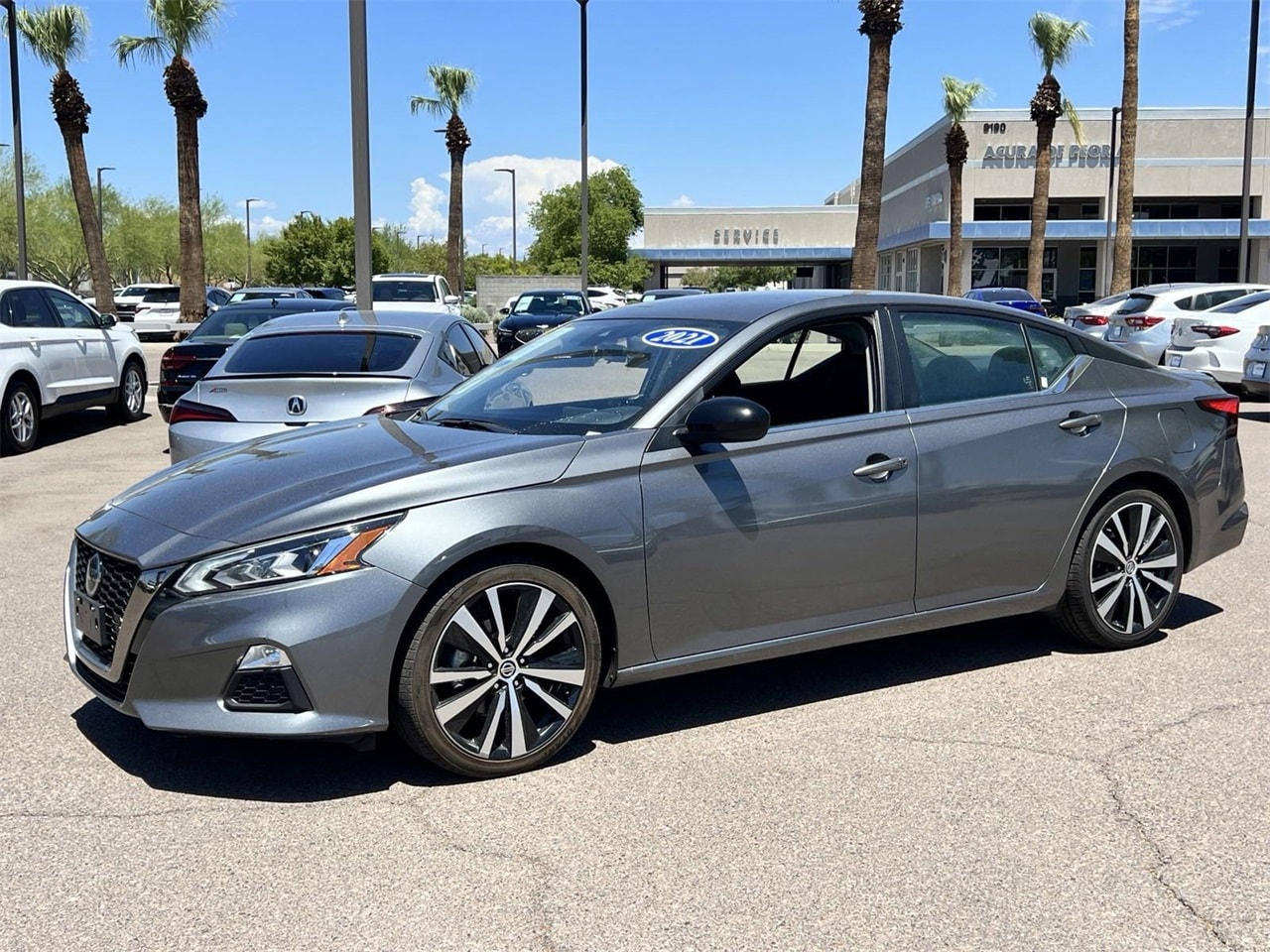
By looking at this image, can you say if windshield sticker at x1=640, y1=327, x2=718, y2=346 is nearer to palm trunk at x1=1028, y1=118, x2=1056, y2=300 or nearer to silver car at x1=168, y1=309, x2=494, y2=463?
silver car at x1=168, y1=309, x2=494, y2=463

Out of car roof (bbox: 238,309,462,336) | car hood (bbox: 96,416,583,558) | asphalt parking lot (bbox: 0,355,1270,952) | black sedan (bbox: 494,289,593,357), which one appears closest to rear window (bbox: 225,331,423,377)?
car roof (bbox: 238,309,462,336)

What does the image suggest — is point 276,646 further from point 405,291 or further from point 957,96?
point 957,96

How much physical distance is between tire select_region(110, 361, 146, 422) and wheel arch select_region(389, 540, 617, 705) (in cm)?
1236

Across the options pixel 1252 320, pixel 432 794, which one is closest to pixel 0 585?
pixel 432 794

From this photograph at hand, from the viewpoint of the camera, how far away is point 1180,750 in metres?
4.53

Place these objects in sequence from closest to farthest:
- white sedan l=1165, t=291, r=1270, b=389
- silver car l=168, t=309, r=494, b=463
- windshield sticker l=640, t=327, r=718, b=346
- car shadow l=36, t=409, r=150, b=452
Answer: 1. windshield sticker l=640, t=327, r=718, b=346
2. silver car l=168, t=309, r=494, b=463
3. car shadow l=36, t=409, r=150, b=452
4. white sedan l=1165, t=291, r=1270, b=389

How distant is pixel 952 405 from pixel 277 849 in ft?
10.2

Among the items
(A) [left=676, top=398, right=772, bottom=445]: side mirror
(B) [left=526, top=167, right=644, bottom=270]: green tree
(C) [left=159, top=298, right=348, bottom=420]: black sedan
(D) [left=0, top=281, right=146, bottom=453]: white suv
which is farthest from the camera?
(B) [left=526, top=167, right=644, bottom=270]: green tree

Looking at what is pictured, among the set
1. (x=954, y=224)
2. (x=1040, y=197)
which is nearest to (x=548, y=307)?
(x=1040, y=197)

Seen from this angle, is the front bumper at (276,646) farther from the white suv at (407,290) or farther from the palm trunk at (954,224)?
the palm trunk at (954,224)

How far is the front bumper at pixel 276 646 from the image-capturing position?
389 centimetres

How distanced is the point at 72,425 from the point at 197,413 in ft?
29.3

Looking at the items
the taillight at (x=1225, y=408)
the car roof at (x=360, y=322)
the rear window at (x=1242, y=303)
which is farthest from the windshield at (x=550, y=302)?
the taillight at (x=1225, y=408)

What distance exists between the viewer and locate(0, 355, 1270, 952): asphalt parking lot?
329cm
